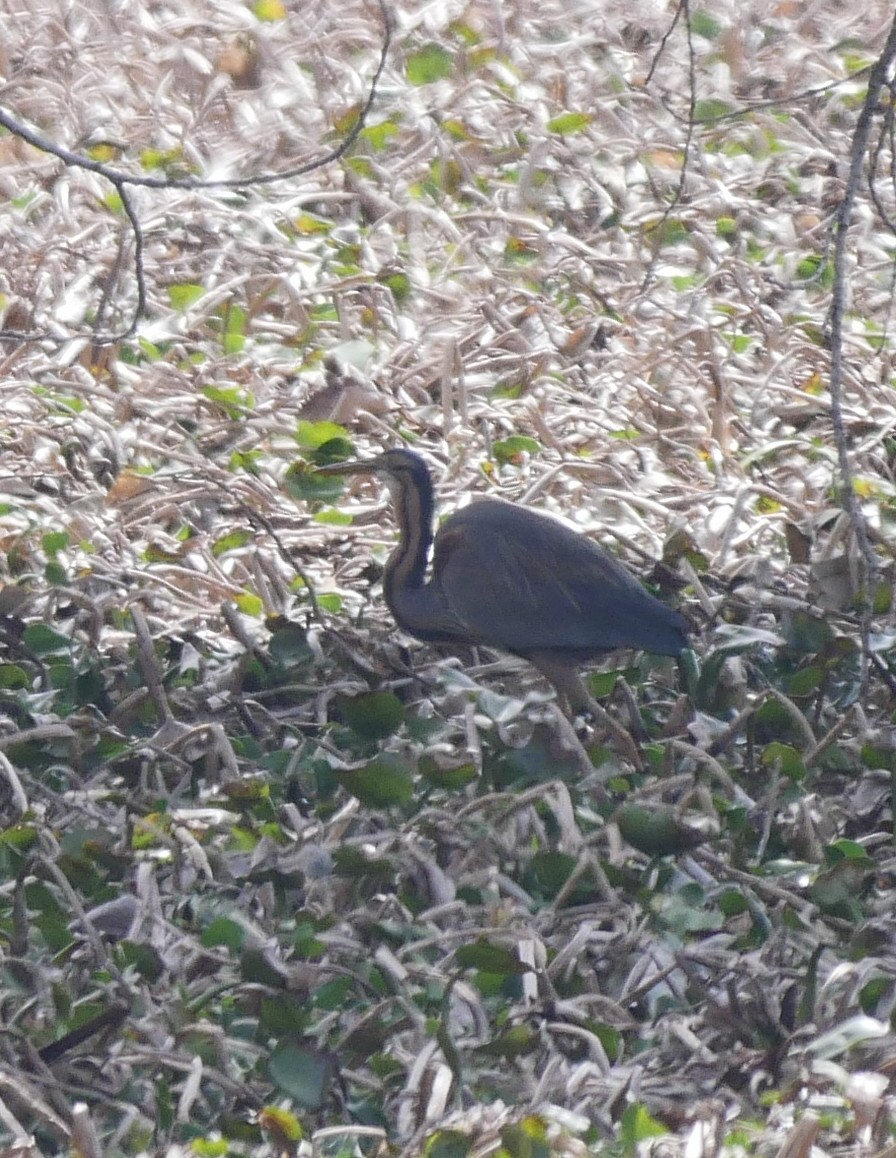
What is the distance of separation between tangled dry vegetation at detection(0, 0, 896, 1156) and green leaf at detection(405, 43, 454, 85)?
0.09 ft

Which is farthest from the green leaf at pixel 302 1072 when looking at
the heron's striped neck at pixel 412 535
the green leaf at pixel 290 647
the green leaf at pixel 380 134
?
the green leaf at pixel 380 134

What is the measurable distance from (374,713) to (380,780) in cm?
44

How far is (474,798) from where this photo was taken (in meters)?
4.64

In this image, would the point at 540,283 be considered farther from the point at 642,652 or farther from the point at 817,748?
the point at 817,748

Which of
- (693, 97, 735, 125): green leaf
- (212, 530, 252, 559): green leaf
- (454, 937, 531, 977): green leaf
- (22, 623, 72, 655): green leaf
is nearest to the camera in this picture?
(454, 937, 531, 977): green leaf

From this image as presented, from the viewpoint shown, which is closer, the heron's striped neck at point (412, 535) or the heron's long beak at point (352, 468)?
the heron's striped neck at point (412, 535)

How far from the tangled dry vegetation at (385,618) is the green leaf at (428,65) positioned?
3 cm

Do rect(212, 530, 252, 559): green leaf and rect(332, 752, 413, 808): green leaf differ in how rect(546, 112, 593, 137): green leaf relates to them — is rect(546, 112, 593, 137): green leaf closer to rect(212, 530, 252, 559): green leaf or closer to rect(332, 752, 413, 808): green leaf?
rect(212, 530, 252, 559): green leaf

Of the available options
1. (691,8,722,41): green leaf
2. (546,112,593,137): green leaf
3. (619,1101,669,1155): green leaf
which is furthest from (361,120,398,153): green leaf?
(619,1101,669,1155): green leaf

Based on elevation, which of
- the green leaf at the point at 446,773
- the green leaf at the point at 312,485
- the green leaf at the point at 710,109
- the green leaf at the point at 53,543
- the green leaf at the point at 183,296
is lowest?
the green leaf at the point at 53,543

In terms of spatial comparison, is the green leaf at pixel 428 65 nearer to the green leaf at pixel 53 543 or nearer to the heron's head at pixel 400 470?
the heron's head at pixel 400 470

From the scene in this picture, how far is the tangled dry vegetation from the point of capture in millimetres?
3654

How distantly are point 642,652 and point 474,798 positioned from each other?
3.68ft

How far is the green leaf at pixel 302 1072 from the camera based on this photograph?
345 centimetres
